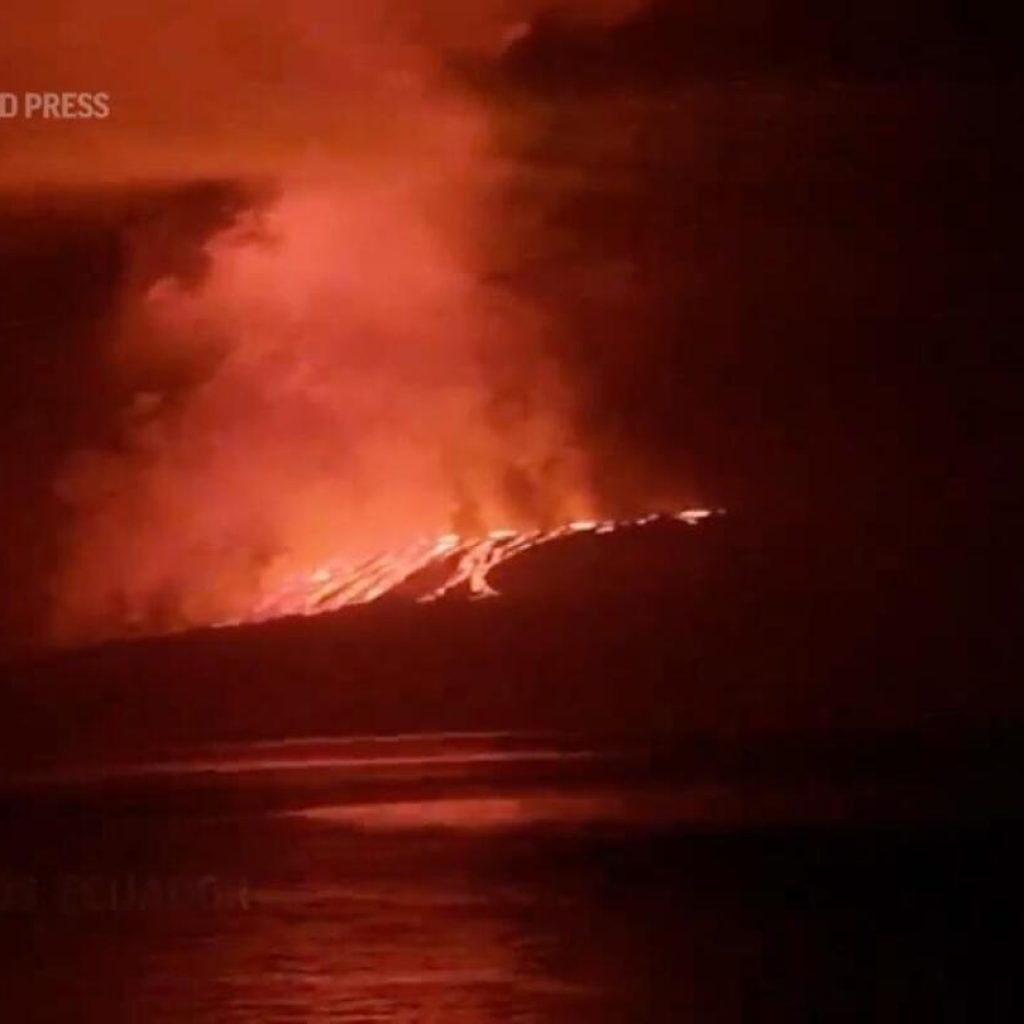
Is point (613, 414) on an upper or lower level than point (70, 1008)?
upper

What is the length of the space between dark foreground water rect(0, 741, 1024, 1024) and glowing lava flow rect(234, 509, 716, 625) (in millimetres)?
255

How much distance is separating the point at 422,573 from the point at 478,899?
868 millimetres

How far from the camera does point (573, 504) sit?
385 cm

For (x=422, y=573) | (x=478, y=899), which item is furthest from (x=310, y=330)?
(x=478, y=899)

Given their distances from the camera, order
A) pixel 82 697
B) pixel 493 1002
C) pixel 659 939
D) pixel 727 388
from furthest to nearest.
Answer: pixel 727 388 < pixel 82 697 < pixel 659 939 < pixel 493 1002

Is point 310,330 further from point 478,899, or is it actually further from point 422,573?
point 478,899

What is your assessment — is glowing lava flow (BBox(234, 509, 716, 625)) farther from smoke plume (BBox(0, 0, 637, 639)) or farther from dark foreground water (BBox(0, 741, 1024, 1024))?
dark foreground water (BBox(0, 741, 1024, 1024))

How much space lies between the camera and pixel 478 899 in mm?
3027

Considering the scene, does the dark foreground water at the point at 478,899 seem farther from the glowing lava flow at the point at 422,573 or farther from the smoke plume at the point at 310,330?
the smoke plume at the point at 310,330

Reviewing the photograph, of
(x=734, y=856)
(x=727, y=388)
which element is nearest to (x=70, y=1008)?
(x=734, y=856)

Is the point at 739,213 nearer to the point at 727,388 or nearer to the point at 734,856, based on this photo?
the point at 727,388

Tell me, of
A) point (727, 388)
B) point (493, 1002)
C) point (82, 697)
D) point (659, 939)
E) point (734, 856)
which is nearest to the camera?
point (493, 1002)

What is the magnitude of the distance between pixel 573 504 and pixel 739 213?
52 centimetres

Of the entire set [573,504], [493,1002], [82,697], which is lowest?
[493,1002]
